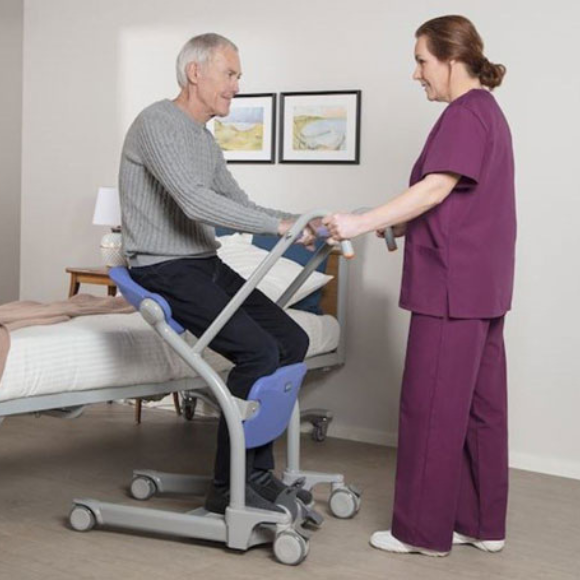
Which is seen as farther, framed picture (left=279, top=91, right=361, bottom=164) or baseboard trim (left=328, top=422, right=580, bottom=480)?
framed picture (left=279, top=91, right=361, bottom=164)

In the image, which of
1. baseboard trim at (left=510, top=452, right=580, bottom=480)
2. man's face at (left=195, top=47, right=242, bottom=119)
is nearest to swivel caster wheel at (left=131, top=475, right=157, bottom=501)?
man's face at (left=195, top=47, right=242, bottom=119)

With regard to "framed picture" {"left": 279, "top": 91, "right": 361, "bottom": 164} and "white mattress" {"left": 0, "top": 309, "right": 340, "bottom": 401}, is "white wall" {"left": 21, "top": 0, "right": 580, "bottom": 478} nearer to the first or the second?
"framed picture" {"left": 279, "top": 91, "right": 361, "bottom": 164}

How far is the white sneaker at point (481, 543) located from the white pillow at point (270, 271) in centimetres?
133

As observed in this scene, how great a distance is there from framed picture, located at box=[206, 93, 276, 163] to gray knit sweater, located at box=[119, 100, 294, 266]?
1.55 meters

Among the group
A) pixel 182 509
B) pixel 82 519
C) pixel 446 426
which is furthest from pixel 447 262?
pixel 82 519

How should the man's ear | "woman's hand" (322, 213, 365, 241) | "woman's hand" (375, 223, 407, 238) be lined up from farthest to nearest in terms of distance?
"woman's hand" (375, 223, 407, 238), the man's ear, "woman's hand" (322, 213, 365, 241)

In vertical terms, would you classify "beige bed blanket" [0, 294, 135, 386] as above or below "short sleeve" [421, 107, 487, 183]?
below

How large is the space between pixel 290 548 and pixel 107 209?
2.51 m

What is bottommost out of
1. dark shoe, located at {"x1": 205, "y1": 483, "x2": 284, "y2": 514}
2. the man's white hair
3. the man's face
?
dark shoe, located at {"x1": 205, "y1": 483, "x2": 284, "y2": 514}

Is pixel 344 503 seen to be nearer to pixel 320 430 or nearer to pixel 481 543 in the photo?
pixel 481 543

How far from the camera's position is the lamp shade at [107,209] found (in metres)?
4.98

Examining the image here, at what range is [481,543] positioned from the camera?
10.3 feet

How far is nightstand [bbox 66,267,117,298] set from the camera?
191 inches

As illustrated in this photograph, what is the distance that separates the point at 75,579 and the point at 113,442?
65.1 inches
